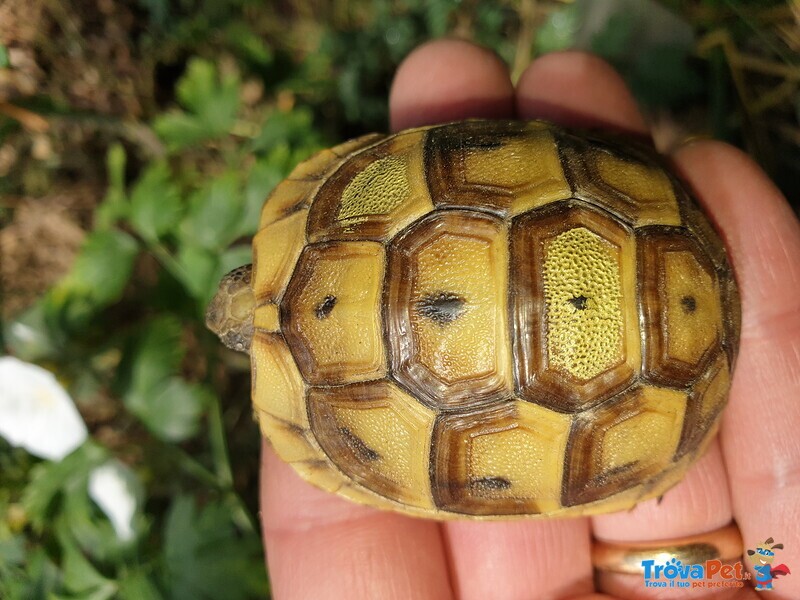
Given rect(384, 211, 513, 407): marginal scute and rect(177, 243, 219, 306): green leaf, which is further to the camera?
rect(177, 243, 219, 306): green leaf

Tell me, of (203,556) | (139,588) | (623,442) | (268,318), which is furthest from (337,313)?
(139,588)

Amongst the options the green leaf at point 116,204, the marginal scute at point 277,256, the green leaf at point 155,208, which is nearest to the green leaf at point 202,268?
the green leaf at point 155,208

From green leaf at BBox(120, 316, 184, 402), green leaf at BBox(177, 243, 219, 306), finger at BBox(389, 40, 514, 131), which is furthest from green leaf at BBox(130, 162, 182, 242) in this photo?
finger at BBox(389, 40, 514, 131)

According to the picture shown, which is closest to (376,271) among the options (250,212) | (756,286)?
(250,212)

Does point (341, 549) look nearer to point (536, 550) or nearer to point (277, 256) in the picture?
point (536, 550)

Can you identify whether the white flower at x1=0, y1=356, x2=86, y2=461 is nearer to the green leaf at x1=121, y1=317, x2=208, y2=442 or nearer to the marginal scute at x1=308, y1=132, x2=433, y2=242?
the green leaf at x1=121, y1=317, x2=208, y2=442
